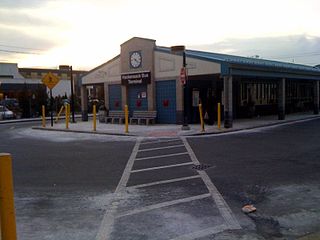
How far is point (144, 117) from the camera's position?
85.4 feet

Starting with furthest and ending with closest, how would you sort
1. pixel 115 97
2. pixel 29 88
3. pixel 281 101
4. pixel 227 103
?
pixel 29 88, pixel 115 97, pixel 281 101, pixel 227 103

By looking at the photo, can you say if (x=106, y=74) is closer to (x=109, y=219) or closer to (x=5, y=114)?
(x=5, y=114)

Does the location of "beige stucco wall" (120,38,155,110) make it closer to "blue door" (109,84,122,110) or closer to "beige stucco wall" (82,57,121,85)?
"beige stucco wall" (82,57,121,85)

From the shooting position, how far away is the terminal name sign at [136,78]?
2603 cm

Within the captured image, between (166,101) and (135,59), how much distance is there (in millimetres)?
3573

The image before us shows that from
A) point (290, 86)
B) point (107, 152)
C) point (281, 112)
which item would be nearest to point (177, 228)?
point (107, 152)

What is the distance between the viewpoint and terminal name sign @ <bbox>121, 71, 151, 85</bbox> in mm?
26031

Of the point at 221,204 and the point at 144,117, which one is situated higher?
the point at 144,117

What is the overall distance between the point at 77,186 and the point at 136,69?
Result: 60.5 feet

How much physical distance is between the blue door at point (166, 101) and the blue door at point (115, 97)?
3.67 metres

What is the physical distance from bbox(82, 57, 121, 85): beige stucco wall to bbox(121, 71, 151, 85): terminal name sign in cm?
91

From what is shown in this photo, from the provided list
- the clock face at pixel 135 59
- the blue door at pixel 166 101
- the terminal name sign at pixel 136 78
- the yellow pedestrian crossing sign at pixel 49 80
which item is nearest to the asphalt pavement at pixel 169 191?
the blue door at pixel 166 101

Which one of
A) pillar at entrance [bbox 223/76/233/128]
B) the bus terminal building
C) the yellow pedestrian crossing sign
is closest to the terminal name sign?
the bus terminal building

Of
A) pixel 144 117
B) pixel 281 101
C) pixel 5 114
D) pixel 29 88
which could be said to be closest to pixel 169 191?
pixel 144 117
